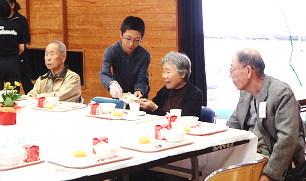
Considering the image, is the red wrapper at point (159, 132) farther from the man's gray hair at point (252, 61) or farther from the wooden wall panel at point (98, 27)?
the wooden wall panel at point (98, 27)

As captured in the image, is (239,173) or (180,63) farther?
(180,63)

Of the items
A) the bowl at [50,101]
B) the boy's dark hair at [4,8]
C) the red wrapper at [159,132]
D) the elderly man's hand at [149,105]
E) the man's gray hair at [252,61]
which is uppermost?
the boy's dark hair at [4,8]

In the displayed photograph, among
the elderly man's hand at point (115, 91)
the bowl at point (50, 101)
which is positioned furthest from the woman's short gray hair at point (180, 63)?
the bowl at point (50, 101)

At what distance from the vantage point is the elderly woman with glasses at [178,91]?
3.20m

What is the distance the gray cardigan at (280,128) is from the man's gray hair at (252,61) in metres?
0.06

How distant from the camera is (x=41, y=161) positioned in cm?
183

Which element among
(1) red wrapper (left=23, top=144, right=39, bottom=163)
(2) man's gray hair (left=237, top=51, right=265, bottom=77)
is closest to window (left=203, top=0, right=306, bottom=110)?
(2) man's gray hair (left=237, top=51, right=265, bottom=77)

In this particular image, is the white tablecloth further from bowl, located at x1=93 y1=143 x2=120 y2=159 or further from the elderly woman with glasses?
the elderly woman with glasses

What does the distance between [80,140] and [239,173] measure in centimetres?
89

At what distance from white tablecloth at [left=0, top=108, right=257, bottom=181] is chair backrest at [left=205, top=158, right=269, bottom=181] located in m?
0.25

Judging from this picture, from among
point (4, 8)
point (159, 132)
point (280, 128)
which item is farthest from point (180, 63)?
point (4, 8)

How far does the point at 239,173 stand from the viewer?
1.88 metres

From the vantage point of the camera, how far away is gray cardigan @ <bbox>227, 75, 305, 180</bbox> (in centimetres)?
247

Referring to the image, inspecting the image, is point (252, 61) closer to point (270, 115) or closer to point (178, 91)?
point (270, 115)
